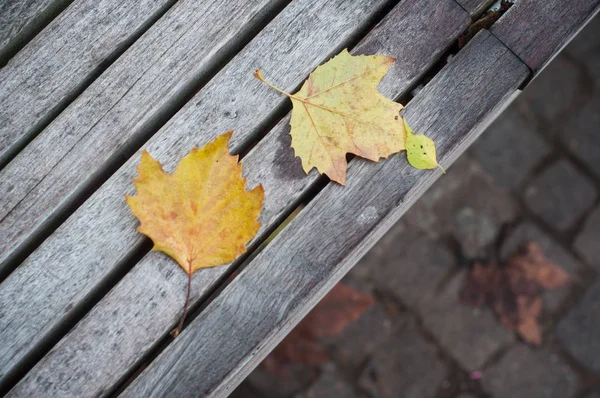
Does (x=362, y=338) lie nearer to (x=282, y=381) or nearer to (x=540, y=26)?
(x=282, y=381)

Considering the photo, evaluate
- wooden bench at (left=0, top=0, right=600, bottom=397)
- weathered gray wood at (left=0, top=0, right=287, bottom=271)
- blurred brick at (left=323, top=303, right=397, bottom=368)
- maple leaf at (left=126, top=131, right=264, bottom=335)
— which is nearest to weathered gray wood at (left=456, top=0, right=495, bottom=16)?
wooden bench at (left=0, top=0, right=600, bottom=397)

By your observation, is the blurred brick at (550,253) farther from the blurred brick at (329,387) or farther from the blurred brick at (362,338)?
the blurred brick at (329,387)

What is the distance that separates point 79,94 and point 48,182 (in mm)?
225

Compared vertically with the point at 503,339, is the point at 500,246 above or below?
above

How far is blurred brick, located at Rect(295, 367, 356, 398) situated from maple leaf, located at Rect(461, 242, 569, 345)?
638mm

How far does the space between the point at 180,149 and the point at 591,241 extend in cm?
196

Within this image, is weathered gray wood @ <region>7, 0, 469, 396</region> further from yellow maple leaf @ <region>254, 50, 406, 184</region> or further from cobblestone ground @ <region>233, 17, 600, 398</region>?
cobblestone ground @ <region>233, 17, 600, 398</region>

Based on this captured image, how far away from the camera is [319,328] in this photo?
2.20 meters

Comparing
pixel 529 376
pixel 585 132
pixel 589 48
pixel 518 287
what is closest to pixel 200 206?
pixel 518 287

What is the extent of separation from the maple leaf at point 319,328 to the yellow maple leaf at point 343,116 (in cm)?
119

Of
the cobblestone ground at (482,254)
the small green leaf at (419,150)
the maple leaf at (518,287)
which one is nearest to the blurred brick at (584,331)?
the cobblestone ground at (482,254)

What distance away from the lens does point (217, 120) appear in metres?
1.17

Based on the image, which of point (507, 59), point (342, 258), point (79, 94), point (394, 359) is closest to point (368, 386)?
point (394, 359)

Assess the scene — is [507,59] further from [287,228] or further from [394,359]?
[394,359]
